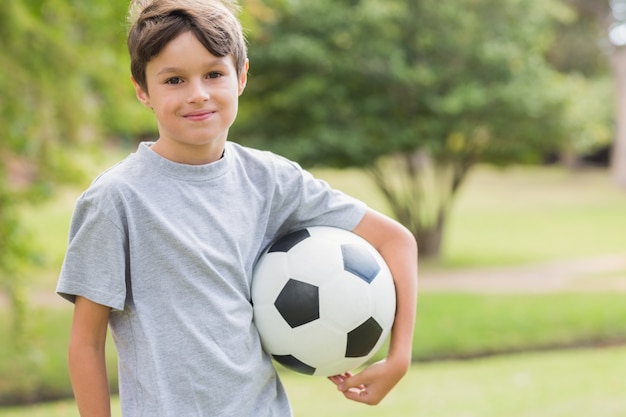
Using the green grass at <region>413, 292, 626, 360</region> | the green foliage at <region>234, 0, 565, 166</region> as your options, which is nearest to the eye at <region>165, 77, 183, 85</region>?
the green grass at <region>413, 292, 626, 360</region>

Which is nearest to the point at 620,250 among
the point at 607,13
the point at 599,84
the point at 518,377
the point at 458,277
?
the point at 458,277

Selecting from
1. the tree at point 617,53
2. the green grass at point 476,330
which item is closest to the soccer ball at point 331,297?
the green grass at point 476,330

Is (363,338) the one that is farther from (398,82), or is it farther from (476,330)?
(398,82)

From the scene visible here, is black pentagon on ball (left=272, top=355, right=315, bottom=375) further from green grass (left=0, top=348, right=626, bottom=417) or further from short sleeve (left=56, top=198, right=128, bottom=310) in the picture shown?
green grass (left=0, top=348, right=626, bottom=417)

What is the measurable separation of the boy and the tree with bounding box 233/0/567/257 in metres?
8.47

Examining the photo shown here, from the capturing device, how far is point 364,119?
11039 mm

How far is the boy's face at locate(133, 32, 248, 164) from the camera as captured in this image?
160 centimetres

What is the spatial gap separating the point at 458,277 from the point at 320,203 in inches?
385

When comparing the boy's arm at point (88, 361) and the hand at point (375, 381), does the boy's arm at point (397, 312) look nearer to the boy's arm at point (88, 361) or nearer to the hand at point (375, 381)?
the hand at point (375, 381)

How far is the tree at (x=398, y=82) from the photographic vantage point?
10.5 meters

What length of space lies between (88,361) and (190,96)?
0.57 meters

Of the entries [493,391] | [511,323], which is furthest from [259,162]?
[511,323]

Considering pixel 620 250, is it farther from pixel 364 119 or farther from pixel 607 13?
pixel 607 13

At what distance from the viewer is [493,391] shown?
19.6 ft
